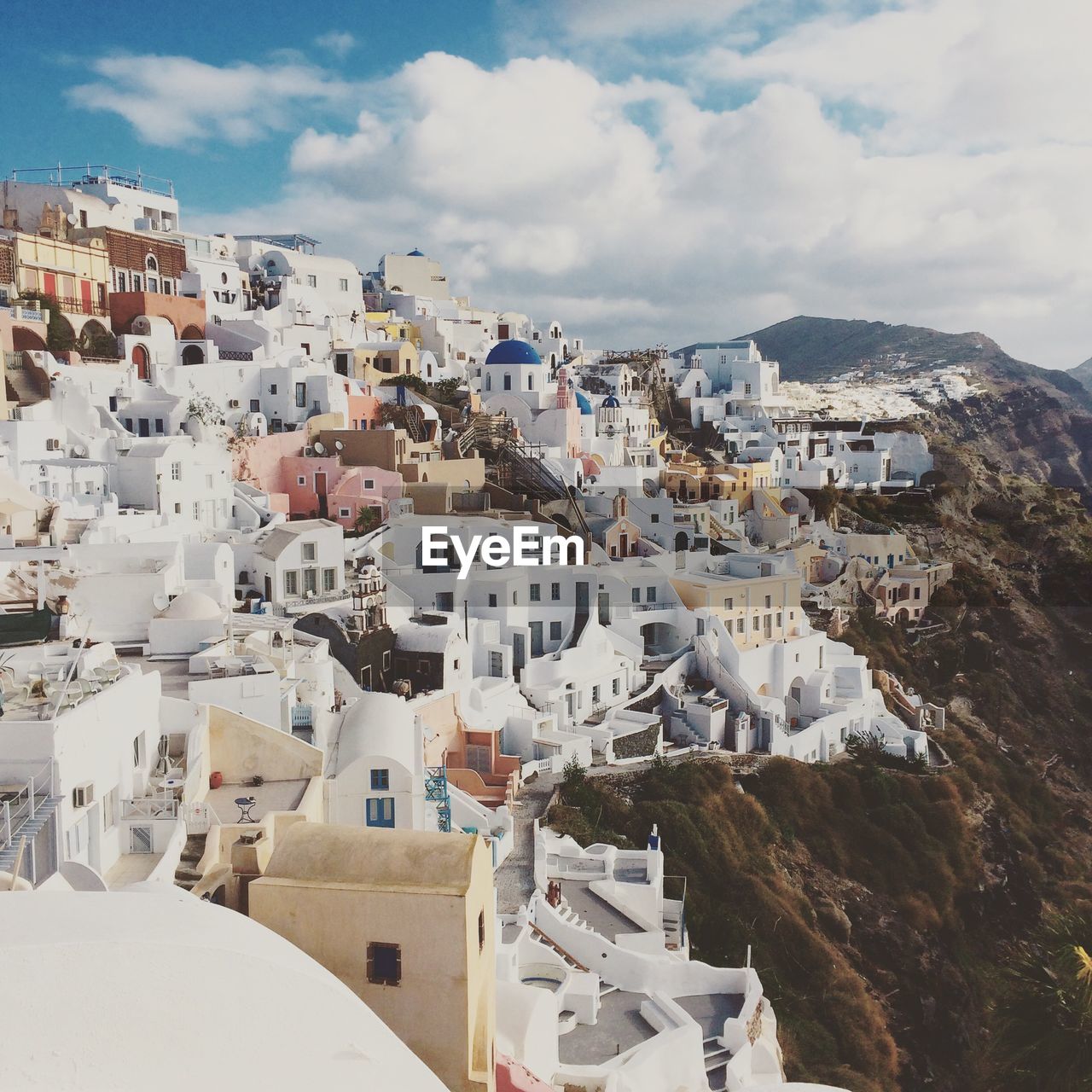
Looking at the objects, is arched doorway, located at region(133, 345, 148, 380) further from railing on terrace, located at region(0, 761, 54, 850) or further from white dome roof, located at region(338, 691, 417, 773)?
railing on terrace, located at region(0, 761, 54, 850)

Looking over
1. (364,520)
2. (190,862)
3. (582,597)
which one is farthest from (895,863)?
(190,862)

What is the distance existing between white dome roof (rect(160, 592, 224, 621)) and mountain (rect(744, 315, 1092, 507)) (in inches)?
2431

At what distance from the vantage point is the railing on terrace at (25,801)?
26.6 feet

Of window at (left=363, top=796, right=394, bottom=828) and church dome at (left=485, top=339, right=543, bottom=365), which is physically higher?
church dome at (left=485, top=339, right=543, bottom=365)

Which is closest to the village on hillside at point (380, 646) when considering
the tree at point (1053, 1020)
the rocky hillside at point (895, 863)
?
the rocky hillside at point (895, 863)

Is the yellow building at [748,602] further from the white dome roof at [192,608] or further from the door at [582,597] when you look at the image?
the white dome roof at [192,608]

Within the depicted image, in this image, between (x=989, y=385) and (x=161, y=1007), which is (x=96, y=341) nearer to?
(x=161, y=1007)

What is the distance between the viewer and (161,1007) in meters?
3.85

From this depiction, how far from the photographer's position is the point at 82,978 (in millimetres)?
3764

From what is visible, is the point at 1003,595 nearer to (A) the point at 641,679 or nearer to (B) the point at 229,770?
(A) the point at 641,679
